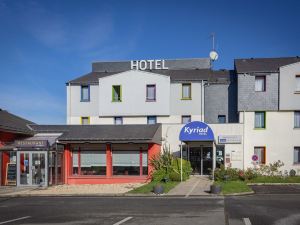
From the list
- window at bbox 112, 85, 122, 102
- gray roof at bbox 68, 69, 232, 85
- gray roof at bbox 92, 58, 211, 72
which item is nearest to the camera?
gray roof at bbox 68, 69, 232, 85

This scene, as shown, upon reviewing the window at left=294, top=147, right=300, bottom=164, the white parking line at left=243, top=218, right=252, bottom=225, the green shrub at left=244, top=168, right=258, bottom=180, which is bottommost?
the green shrub at left=244, top=168, right=258, bottom=180

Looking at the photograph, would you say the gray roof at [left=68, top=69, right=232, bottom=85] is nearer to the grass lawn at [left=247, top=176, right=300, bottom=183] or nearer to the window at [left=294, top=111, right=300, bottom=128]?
the window at [left=294, top=111, right=300, bottom=128]

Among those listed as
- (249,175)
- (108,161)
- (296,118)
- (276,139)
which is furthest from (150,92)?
(249,175)

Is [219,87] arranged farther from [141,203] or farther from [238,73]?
[141,203]

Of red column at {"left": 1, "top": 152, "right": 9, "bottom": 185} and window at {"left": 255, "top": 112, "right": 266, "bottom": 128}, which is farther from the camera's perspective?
window at {"left": 255, "top": 112, "right": 266, "bottom": 128}

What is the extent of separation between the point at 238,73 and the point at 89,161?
526 inches

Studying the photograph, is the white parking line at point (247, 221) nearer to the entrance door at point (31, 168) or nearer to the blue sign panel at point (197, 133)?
the blue sign panel at point (197, 133)

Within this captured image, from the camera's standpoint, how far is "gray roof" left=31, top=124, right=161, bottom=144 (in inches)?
1241

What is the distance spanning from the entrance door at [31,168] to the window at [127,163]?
16.4ft

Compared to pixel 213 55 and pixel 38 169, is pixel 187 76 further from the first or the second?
pixel 38 169

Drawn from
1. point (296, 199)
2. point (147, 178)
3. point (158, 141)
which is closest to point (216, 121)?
point (158, 141)

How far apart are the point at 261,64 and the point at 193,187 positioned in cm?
1561

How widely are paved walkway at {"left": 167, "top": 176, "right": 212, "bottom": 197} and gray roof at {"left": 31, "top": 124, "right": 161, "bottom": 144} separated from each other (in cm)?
392

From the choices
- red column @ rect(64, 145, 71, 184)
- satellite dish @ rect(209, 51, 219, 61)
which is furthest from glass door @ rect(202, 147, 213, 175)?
satellite dish @ rect(209, 51, 219, 61)
